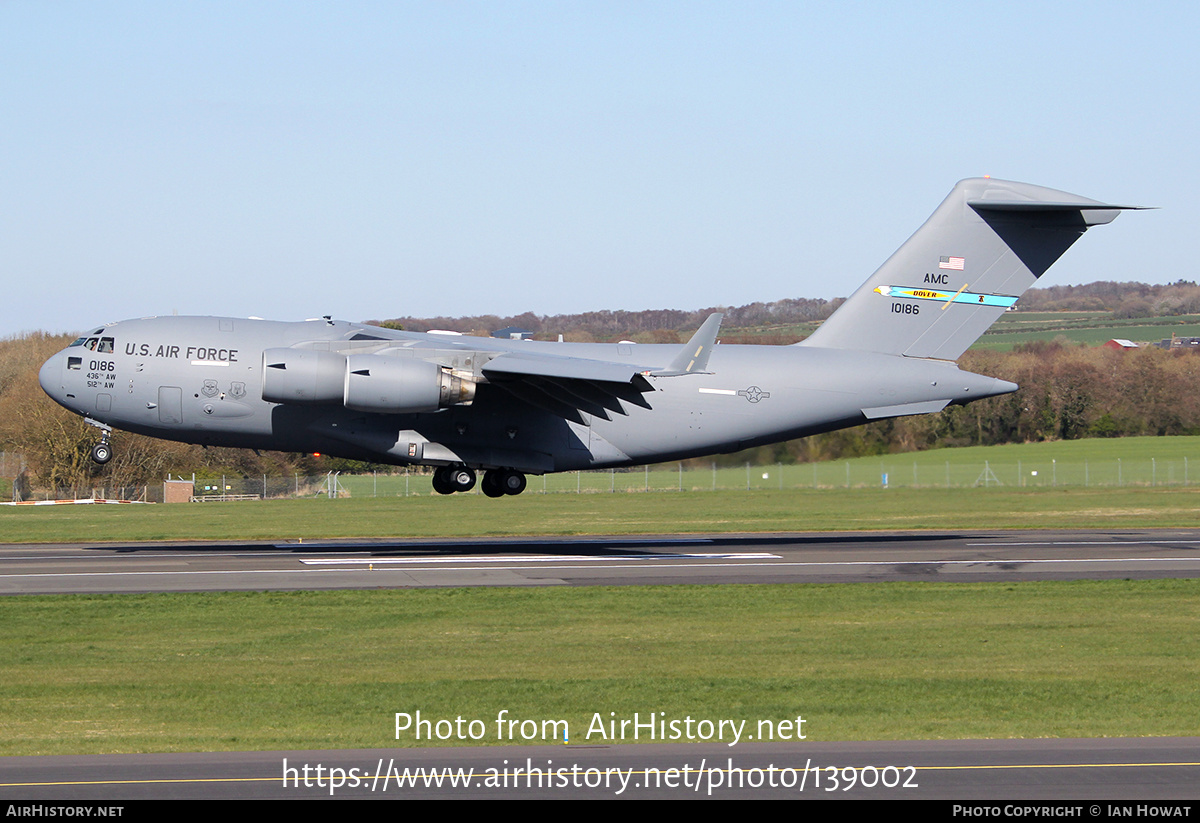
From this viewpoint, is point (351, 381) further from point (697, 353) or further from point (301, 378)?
point (697, 353)

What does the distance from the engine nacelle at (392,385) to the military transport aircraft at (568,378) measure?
3 centimetres

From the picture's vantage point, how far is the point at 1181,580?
74.5 ft

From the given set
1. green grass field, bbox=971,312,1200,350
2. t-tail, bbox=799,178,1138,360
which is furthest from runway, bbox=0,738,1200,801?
green grass field, bbox=971,312,1200,350

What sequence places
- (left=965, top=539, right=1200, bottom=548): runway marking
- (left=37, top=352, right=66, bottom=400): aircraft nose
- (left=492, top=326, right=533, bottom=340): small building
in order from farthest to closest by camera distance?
(left=965, top=539, right=1200, bottom=548): runway marking < (left=492, top=326, right=533, bottom=340): small building < (left=37, top=352, right=66, bottom=400): aircraft nose

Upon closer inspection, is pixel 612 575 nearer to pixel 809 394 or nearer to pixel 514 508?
pixel 809 394

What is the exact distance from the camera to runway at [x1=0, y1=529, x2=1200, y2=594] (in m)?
23.0

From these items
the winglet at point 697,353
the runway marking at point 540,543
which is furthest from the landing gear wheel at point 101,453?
the winglet at point 697,353

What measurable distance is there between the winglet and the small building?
570 centimetres

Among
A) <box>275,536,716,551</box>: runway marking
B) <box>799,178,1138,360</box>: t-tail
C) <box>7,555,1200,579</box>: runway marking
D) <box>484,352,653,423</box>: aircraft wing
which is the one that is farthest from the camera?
<box>275,536,716,551</box>: runway marking

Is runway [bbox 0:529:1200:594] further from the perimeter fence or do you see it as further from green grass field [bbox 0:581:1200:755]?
the perimeter fence

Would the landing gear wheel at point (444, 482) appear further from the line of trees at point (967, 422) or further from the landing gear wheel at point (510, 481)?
the line of trees at point (967, 422)

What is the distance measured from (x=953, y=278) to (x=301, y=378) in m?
15.8

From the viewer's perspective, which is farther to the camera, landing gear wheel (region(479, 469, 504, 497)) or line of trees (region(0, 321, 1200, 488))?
line of trees (region(0, 321, 1200, 488))

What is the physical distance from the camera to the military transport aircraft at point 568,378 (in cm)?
2530
